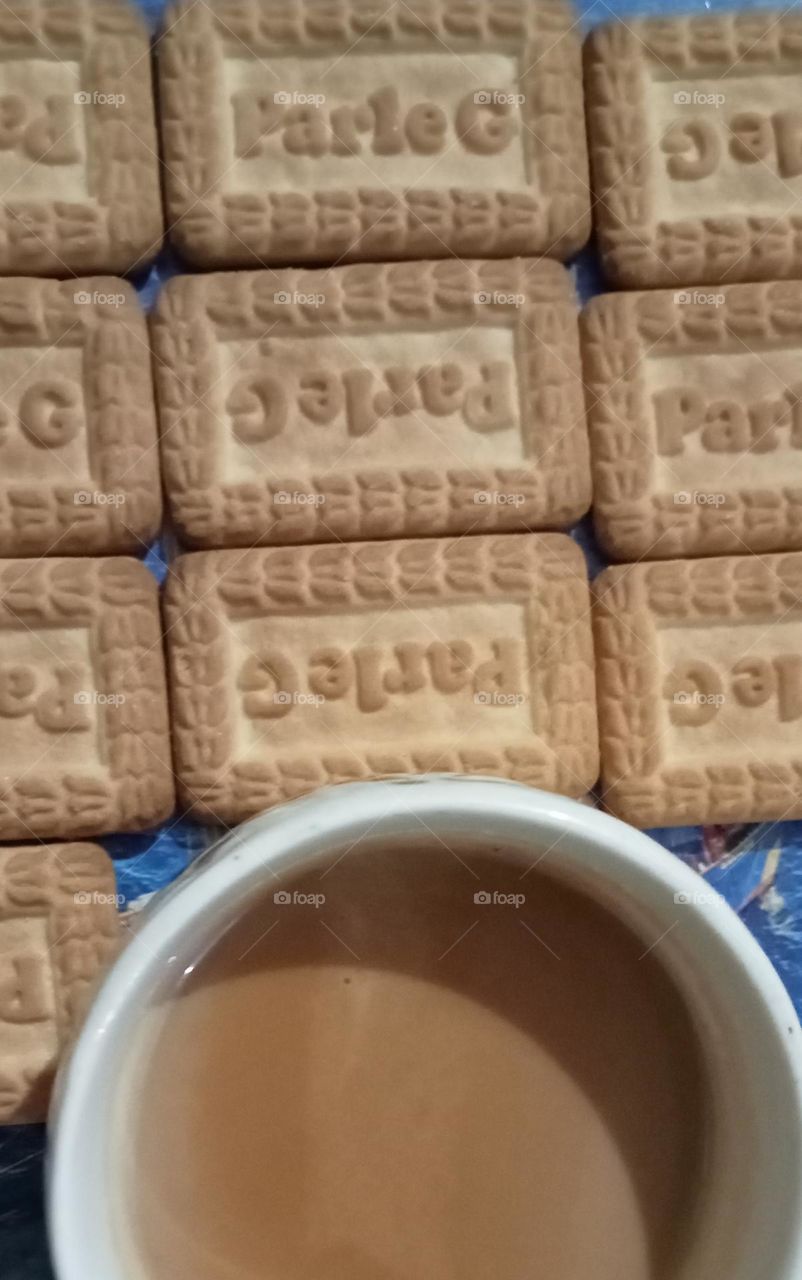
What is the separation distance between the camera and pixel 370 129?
29.3 inches

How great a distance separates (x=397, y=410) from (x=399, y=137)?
185 millimetres

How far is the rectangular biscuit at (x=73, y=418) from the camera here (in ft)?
2.36

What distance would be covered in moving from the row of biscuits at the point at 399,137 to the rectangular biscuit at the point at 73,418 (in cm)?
3

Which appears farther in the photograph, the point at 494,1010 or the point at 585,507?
the point at 585,507

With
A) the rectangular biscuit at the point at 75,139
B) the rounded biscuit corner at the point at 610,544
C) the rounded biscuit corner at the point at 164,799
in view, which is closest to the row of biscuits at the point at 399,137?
the rectangular biscuit at the point at 75,139

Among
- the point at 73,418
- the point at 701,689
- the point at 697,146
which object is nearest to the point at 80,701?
the point at 73,418

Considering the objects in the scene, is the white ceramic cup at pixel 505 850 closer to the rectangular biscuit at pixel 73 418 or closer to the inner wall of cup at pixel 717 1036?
the inner wall of cup at pixel 717 1036

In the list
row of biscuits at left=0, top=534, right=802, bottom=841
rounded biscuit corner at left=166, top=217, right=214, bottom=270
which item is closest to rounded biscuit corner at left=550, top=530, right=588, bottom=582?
row of biscuits at left=0, top=534, right=802, bottom=841

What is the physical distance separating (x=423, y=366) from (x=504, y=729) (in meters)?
0.25

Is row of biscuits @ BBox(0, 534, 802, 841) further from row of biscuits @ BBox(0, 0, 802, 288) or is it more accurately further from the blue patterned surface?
row of biscuits @ BBox(0, 0, 802, 288)

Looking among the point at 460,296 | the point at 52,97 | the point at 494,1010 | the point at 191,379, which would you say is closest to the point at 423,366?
the point at 460,296

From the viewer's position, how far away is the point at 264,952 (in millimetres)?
607

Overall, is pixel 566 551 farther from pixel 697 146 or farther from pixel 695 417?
pixel 697 146

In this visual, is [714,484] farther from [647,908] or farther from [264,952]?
[264,952]
